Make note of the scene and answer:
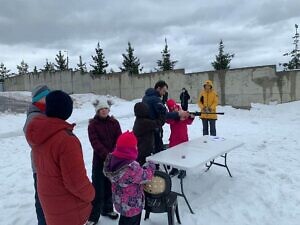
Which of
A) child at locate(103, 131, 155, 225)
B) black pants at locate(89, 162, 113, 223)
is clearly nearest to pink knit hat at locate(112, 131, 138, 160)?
child at locate(103, 131, 155, 225)

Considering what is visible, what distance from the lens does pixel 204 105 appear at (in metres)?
8.27

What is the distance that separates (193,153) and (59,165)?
2529 mm

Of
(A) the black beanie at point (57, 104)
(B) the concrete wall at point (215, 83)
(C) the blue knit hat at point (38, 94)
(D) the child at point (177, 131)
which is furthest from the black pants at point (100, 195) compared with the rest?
(B) the concrete wall at point (215, 83)

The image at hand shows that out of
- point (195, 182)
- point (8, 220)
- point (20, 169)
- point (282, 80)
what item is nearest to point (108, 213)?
point (8, 220)

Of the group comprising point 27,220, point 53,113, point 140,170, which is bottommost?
point 27,220

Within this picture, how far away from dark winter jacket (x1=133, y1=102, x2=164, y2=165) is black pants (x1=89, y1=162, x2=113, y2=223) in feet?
2.53

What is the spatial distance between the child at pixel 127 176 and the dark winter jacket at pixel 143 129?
1.31 meters

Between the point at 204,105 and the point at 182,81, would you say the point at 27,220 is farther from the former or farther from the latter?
the point at 182,81

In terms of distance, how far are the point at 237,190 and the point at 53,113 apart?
3366mm

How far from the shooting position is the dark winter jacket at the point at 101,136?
3.78m

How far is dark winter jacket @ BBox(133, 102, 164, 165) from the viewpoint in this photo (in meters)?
4.53

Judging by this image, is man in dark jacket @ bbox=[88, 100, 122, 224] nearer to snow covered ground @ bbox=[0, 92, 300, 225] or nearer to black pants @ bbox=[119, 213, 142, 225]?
snow covered ground @ bbox=[0, 92, 300, 225]

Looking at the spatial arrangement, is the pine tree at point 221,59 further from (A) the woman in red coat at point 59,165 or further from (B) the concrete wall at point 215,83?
(A) the woman in red coat at point 59,165

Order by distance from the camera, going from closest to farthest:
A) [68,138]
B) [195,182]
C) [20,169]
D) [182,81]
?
[68,138], [195,182], [20,169], [182,81]
